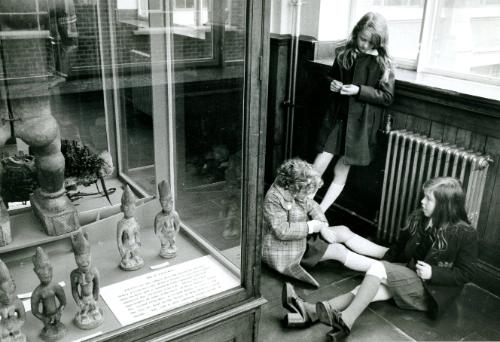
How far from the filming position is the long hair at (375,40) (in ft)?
9.52

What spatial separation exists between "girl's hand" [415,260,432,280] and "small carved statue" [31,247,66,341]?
1.66 m

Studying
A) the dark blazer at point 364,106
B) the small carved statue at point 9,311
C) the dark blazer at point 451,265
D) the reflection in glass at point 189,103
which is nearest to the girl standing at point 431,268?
A: the dark blazer at point 451,265

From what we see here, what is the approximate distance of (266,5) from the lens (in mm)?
1404

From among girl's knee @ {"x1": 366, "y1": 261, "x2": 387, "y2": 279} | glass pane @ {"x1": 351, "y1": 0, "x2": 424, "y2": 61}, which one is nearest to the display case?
girl's knee @ {"x1": 366, "y1": 261, "x2": 387, "y2": 279}

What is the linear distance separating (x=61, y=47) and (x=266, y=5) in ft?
1.98

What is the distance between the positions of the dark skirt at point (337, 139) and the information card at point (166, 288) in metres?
1.58

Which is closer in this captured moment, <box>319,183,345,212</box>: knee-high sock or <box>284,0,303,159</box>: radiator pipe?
<box>319,183,345,212</box>: knee-high sock

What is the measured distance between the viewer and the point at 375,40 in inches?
116

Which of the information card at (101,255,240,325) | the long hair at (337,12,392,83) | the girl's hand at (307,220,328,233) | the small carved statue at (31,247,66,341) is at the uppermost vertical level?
the long hair at (337,12,392,83)

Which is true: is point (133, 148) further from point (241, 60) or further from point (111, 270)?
point (241, 60)

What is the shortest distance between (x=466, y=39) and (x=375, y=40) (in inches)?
20.1

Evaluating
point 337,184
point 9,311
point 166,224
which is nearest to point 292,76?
point 337,184

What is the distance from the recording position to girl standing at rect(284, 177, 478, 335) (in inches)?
94.5

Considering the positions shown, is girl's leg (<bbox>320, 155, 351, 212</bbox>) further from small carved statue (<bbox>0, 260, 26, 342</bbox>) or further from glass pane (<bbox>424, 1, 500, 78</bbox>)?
small carved statue (<bbox>0, 260, 26, 342</bbox>)
